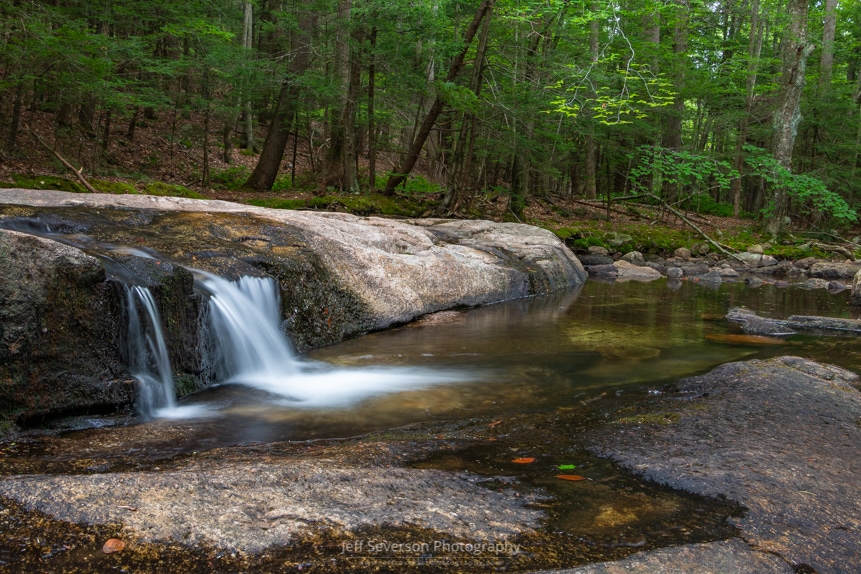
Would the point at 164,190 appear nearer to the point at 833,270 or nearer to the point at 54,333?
the point at 54,333

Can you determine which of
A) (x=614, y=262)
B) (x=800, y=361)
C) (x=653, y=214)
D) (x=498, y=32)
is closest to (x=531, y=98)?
(x=498, y=32)

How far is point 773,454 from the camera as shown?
10.7 ft

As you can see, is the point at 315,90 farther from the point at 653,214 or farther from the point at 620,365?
the point at 653,214

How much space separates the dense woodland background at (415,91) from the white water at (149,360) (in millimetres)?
8236

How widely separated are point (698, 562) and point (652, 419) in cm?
191

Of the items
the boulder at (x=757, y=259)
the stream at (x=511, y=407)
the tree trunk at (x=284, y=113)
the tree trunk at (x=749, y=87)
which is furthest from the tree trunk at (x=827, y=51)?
the tree trunk at (x=284, y=113)

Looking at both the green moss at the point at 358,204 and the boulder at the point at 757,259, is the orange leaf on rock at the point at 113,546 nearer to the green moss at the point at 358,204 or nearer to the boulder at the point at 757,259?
the green moss at the point at 358,204

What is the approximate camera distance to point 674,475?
303cm

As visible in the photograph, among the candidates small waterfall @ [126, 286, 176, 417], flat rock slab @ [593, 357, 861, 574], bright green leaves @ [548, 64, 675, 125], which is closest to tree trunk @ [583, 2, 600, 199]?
bright green leaves @ [548, 64, 675, 125]

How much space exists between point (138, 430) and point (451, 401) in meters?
2.33

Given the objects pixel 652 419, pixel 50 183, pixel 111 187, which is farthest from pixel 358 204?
pixel 652 419

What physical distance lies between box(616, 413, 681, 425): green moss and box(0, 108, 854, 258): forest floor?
9.86 m

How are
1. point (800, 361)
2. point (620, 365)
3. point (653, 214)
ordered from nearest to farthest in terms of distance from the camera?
point (800, 361) → point (620, 365) → point (653, 214)

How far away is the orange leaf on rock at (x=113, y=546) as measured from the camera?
6.73 feet
